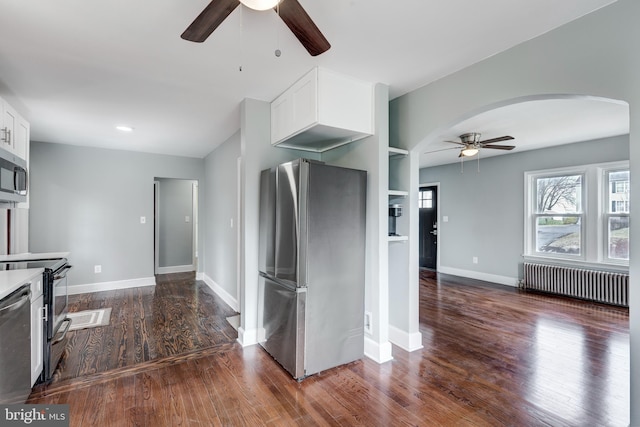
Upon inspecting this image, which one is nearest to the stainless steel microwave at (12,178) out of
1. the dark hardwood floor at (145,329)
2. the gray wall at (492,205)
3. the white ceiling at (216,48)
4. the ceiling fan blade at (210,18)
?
the white ceiling at (216,48)

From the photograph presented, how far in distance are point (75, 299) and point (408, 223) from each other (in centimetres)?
493

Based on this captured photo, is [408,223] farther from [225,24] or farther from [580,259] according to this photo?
[580,259]

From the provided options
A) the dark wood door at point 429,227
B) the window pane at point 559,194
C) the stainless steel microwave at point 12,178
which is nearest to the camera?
the stainless steel microwave at point 12,178

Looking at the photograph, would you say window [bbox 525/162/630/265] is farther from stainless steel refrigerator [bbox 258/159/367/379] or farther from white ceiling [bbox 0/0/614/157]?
stainless steel refrigerator [bbox 258/159/367/379]

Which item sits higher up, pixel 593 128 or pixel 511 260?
pixel 593 128

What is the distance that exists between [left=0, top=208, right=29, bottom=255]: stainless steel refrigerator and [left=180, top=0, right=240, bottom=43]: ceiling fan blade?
331 centimetres

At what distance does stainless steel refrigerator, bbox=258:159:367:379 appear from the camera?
238 centimetres

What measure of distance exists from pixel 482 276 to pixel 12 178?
22.5 ft

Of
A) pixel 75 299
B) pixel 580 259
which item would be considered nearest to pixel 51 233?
pixel 75 299

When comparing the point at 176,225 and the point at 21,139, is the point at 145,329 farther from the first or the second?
the point at 176,225

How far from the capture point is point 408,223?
2.91m

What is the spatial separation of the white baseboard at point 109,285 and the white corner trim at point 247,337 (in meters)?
3.25

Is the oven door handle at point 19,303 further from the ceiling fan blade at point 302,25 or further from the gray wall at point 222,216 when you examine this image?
the gray wall at point 222,216

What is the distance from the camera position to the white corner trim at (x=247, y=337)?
296 centimetres
